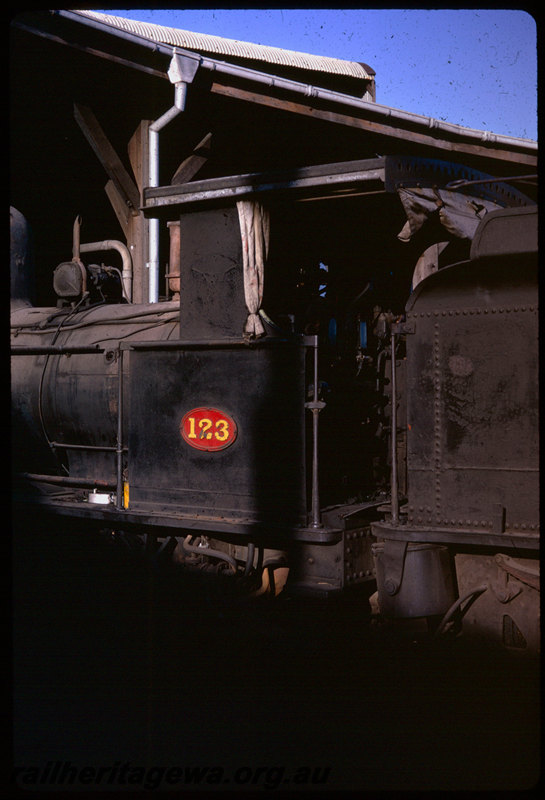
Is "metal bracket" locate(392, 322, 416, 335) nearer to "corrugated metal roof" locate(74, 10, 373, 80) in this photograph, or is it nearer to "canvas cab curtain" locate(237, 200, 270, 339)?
"canvas cab curtain" locate(237, 200, 270, 339)

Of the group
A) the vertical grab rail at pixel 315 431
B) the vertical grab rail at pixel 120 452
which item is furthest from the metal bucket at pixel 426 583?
the vertical grab rail at pixel 120 452

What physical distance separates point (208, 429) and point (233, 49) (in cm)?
829

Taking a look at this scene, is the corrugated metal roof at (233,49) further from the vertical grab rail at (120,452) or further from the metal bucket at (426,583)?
the metal bucket at (426,583)

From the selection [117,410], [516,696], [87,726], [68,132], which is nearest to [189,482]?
[117,410]

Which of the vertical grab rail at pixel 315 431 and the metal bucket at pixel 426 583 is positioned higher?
the vertical grab rail at pixel 315 431

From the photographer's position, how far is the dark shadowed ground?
383 centimetres

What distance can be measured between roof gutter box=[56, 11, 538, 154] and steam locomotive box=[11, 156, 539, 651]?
11.7ft

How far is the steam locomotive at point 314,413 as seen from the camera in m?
4.17

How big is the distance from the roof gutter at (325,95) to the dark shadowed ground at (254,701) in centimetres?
608

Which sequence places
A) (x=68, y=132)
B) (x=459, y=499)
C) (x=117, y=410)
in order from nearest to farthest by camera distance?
(x=459, y=499)
(x=117, y=410)
(x=68, y=132)

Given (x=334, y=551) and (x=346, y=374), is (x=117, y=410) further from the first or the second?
(x=334, y=551)

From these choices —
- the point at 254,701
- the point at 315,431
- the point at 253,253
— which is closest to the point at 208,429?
the point at 315,431

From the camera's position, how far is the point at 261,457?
4.96 m

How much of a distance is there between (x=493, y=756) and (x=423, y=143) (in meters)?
9.47
